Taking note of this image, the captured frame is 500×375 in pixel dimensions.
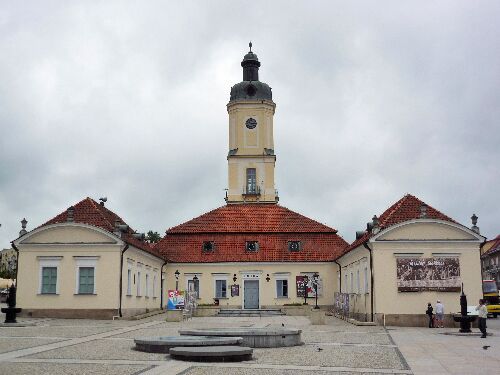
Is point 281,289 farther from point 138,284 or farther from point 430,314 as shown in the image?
point 430,314

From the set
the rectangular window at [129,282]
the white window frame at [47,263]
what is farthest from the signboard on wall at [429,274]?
the white window frame at [47,263]

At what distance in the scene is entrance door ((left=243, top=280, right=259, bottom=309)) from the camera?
46.8 m

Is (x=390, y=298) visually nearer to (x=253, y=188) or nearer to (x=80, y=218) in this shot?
(x=80, y=218)

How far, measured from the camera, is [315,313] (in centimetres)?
3275

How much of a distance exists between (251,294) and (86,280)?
1534 centimetres

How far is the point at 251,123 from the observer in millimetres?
59094

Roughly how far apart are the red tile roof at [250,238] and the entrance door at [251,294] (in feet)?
5.73

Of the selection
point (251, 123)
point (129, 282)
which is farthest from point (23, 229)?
point (251, 123)

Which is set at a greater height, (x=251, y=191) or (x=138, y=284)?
(x=251, y=191)

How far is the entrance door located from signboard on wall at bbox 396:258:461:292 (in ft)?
54.7

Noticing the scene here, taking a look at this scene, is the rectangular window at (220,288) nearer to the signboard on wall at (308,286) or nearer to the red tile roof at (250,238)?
the red tile roof at (250,238)

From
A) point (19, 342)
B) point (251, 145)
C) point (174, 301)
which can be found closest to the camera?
point (19, 342)

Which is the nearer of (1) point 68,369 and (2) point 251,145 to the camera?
(1) point 68,369

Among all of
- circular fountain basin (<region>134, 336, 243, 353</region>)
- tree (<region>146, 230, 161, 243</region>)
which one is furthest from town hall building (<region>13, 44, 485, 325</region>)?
tree (<region>146, 230, 161, 243</region>)
